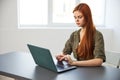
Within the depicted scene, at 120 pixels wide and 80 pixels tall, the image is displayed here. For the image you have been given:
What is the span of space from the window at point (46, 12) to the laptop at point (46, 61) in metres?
2.18

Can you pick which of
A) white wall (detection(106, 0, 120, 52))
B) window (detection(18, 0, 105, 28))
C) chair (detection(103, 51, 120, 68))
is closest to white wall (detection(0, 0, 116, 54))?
window (detection(18, 0, 105, 28))

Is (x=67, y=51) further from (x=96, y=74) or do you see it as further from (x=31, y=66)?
(x=96, y=74)

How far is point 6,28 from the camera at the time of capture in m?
3.60

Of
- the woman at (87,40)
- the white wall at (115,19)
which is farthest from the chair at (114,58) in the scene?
the white wall at (115,19)

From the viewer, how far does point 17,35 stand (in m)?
3.63

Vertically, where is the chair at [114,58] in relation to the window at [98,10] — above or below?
below

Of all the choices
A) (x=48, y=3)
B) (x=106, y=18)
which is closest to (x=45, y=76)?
(x=48, y=3)

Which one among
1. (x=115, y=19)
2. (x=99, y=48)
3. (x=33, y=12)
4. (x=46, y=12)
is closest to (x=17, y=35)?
(x=33, y=12)

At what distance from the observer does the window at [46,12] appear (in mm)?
3914

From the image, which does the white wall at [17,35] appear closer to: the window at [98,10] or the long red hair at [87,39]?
the window at [98,10]

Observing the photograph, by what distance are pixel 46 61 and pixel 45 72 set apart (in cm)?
8

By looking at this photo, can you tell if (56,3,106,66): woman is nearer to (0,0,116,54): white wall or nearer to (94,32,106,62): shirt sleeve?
(94,32,106,62): shirt sleeve

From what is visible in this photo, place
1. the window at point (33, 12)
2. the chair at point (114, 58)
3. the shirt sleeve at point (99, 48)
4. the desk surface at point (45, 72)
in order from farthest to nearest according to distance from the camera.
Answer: the window at point (33, 12)
the chair at point (114, 58)
the shirt sleeve at point (99, 48)
the desk surface at point (45, 72)

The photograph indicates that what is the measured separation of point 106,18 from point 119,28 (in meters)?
0.39
